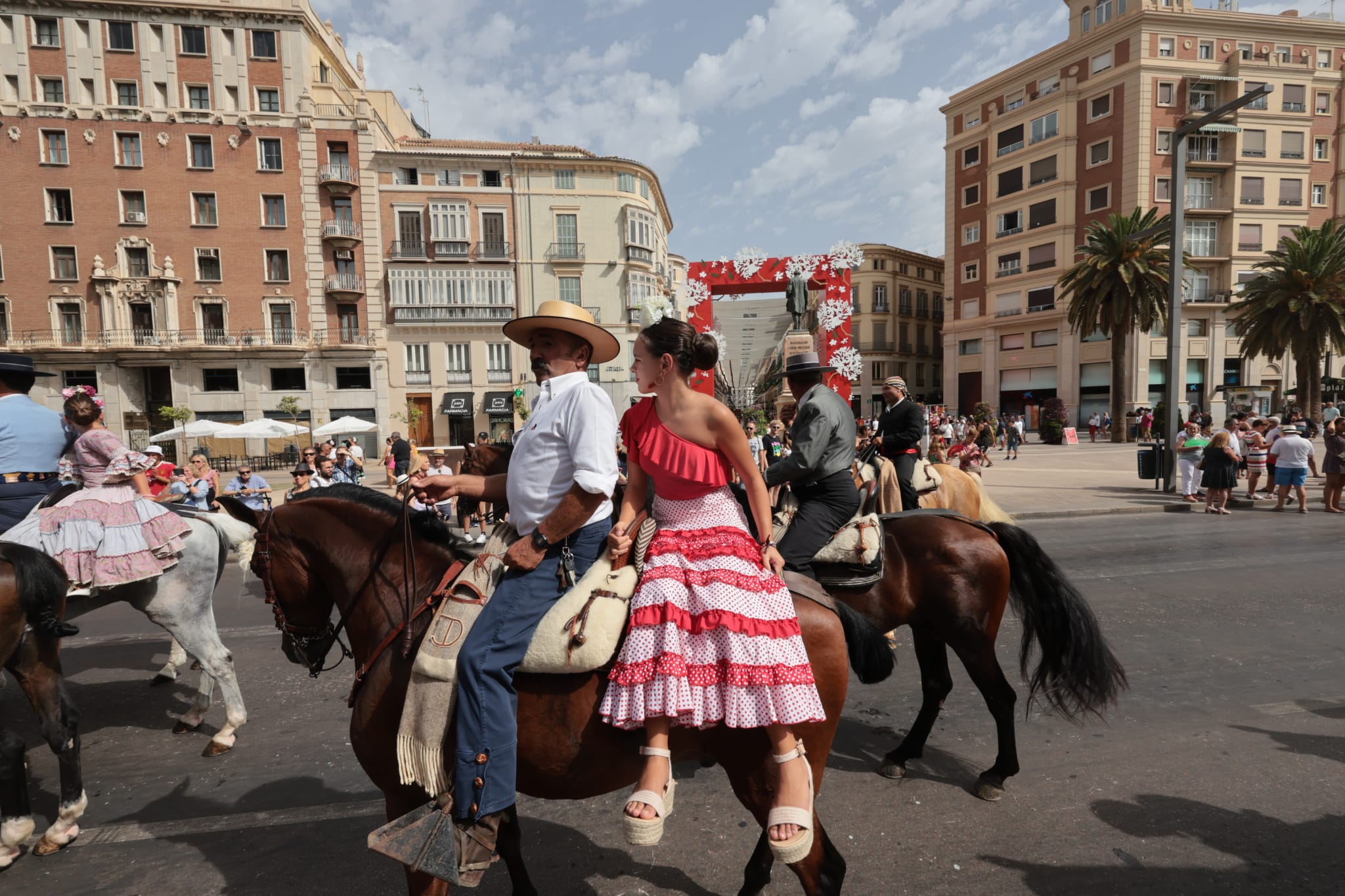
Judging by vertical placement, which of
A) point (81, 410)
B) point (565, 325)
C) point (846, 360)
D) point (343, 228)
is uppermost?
point (343, 228)

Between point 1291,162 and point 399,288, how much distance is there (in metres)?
53.2

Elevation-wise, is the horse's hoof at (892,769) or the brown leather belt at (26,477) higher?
the brown leather belt at (26,477)

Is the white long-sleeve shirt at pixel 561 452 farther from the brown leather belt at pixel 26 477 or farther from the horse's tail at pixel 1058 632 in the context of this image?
the brown leather belt at pixel 26 477

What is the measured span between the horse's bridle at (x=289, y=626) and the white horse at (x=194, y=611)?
1797 millimetres

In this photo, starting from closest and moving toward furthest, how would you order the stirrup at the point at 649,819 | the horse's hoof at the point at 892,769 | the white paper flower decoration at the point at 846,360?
1. the stirrup at the point at 649,819
2. the horse's hoof at the point at 892,769
3. the white paper flower decoration at the point at 846,360

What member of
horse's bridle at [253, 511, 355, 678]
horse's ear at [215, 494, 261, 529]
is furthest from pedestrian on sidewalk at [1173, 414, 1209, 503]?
horse's ear at [215, 494, 261, 529]

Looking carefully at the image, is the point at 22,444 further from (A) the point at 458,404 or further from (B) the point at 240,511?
(A) the point at 458,404

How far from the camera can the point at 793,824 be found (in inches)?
90.3

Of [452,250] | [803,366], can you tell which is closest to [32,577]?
[803,366]

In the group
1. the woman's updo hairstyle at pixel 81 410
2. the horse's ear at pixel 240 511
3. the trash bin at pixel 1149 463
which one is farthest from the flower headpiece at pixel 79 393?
the trash bin at pixel 1149 463

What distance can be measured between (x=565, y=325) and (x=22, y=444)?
4149 millimetres

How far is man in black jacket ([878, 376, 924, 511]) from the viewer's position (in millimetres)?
6215

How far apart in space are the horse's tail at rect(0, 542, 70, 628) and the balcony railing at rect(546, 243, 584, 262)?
36.0 m

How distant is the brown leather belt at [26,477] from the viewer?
4129mm
